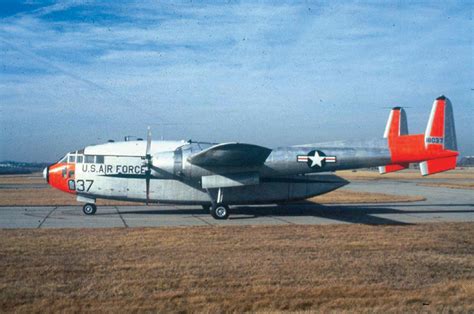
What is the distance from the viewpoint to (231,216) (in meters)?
20.2

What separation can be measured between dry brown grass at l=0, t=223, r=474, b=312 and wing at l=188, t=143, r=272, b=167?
399 cm

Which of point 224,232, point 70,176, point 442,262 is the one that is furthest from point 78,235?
point 442,262

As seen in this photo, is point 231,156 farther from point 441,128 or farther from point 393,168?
point 441,128

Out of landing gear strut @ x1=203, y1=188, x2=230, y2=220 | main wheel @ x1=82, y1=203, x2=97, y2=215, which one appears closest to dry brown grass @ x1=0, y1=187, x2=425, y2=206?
main wheel @ x1=82, y1=203, x2=97, y2=215

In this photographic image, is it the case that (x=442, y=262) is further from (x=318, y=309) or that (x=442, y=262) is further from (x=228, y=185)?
(x=228, y=185)

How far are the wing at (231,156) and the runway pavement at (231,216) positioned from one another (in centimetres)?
228

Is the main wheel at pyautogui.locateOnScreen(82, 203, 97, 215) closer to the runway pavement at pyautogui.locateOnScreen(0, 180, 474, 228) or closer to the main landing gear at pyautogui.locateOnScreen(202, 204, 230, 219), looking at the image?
the runway pavement at pyautogui.locateOnScreen(0, 180, 474, 228)

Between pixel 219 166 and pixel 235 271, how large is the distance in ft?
32.8

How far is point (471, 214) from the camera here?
68.4ft

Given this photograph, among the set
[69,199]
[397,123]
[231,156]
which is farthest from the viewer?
[69,199]

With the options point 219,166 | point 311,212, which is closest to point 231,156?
point 219,166

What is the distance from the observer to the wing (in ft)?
57.6

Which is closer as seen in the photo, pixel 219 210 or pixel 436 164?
pixel 219 210

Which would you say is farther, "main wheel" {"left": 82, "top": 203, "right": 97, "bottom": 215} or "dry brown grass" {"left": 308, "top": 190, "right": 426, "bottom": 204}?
"dry brown grass" {"left": 308, "top": 190, "right": 426, "bottom": 204}
